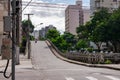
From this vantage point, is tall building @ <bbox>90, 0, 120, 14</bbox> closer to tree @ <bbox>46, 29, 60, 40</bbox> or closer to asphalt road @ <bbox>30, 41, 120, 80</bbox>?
tree @ <bbox>46, 29, 60, 40</bbox>

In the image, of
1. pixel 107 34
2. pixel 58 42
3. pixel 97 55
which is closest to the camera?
pixel 97 55

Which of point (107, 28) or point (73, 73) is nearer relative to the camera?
point (73, 73)

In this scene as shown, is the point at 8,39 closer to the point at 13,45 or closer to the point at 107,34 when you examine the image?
the point at 13,45

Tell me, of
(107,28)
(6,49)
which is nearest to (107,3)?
(107,28)

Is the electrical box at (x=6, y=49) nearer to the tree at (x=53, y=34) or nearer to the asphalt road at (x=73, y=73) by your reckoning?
the asphalt road at (x=73, y=73)

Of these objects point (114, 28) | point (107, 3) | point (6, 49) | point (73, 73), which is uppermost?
point (107, 3)

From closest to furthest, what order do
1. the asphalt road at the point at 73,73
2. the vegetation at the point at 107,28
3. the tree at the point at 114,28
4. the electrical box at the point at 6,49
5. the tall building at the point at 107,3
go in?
the electrical box at the point at 6,49
the asphalt road at the point at 73,73
the tree at the point at 114,28
the vegetation at the point at 107,28
the tall building at the point at 107,3

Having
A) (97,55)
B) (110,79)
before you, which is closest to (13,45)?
(110,79)

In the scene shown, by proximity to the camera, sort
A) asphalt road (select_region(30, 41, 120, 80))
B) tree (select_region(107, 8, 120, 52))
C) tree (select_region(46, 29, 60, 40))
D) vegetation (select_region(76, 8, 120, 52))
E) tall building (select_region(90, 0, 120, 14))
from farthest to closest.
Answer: tree (select_region(46, 29, 60, 40)), tall building (select_region(90, 0, 120, 14)), vegetation (select_region(76, 8, 120, 52)), tree (select_region(107, 8, 120, 52)), asphalt road (select_region(30, 41, 120, 80))

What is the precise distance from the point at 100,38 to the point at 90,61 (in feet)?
155

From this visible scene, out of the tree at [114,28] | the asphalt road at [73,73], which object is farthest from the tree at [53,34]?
the asphalt road at [73,73]

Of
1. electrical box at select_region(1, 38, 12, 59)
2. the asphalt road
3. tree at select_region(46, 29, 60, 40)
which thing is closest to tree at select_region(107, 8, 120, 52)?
tree at select_region(46, 29, 60, 40)

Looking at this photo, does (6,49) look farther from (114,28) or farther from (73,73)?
(114,28)

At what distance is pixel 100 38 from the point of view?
313ft
